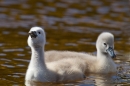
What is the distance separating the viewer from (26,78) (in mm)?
9695

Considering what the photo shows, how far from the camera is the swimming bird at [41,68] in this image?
375 inches

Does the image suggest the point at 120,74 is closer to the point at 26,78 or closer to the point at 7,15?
the point at 26,78

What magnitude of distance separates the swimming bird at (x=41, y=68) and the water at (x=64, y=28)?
15 cm

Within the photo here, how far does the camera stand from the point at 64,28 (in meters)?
14.8

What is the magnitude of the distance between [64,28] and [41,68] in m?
5.36

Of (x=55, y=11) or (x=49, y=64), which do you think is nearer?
(x=49, y=64)

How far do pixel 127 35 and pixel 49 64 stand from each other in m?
4.72

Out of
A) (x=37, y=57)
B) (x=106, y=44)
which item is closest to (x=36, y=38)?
(x=37, y=57)

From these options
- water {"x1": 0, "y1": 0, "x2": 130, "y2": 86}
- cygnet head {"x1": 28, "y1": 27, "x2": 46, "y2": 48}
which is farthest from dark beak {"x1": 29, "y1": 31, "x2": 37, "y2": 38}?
water {"x1": 0, "y1": 0, "x2": 130, "y2": 86}

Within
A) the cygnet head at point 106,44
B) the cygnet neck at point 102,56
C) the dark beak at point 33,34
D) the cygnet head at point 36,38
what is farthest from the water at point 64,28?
the dark beak at point 33,34

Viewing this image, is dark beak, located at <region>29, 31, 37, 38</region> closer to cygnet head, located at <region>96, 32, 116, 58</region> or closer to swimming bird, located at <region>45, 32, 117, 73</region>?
swimming bird, located at <region>45, 32, 117, 73</region>

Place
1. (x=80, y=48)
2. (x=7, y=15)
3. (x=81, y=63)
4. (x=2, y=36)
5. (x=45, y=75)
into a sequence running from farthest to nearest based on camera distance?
1. (x=7, y=15)
2. (x=2, y=36)
3. (x=80, y=48)
4. (x=81, y=63)
5. (x=45, y=75)

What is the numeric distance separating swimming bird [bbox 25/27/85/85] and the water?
15 centimetres

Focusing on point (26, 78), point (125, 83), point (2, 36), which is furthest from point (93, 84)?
point (2, 36)
